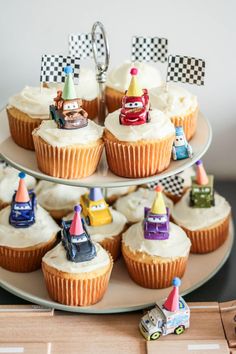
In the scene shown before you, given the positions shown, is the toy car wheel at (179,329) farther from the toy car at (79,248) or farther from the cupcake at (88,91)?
the cupcake at (88,91)

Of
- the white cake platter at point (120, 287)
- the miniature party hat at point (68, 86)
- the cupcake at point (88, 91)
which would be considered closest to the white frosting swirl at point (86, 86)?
the cupcake at point (88, 91)

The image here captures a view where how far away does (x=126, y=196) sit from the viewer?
2277 mm

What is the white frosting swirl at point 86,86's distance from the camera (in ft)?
6.78

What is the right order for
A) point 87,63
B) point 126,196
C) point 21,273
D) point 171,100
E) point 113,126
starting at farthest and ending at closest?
point 87,63 → point 126,196 → point 21,273 → point 171,100 → point 113,126

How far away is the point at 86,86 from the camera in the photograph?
2094 mm

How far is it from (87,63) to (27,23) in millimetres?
257

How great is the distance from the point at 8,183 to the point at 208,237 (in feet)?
Answer: 2.28

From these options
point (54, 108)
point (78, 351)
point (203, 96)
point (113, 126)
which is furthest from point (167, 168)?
point (203, 96)

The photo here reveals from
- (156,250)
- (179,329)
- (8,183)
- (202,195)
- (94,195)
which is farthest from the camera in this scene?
(8,183)

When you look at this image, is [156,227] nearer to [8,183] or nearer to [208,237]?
[208,237]

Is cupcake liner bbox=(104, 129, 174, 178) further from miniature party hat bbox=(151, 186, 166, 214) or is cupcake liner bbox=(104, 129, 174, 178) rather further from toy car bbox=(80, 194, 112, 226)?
toy car bbox=(80, 194, 112, 226)

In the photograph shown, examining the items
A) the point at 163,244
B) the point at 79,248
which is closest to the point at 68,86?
the point at 79,248

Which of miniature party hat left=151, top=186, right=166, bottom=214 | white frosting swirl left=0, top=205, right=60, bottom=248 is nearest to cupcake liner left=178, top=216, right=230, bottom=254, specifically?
miniature party hat left=151, top=186, right=166, bottom=214

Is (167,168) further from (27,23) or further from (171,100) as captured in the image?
(27,23)
